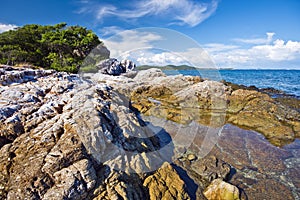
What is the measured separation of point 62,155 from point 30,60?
80.7 ft

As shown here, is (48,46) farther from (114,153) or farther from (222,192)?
(222,192)

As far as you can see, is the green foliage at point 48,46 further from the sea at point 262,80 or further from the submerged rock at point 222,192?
the submerged rock at point 222,192

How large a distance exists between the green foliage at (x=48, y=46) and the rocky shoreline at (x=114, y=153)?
15.5 metres

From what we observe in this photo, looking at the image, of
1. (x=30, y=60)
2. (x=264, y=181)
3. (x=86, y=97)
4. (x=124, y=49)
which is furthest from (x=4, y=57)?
(x=264, y=181)

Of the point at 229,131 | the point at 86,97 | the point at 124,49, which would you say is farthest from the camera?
the point at 229,131

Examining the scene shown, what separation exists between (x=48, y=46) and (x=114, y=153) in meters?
30.3

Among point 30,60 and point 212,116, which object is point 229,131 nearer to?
point 212,116

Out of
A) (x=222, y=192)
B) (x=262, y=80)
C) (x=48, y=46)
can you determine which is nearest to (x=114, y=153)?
(x=222, y=192)

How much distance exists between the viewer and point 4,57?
74.7 ft

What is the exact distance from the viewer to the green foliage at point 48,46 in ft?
78.0

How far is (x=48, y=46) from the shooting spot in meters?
30.5

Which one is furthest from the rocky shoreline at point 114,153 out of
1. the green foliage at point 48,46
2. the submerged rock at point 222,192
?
the green foliage at point 48,46

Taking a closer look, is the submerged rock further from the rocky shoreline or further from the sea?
the sea

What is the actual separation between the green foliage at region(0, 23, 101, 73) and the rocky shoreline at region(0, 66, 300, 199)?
15.5 metres
